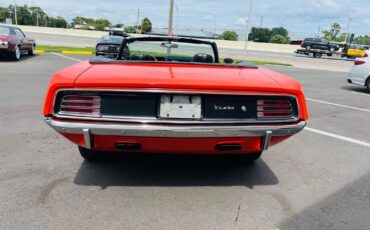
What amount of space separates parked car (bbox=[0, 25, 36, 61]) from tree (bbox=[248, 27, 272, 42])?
70025 mm

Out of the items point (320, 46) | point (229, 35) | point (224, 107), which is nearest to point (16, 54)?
point (224, 107)

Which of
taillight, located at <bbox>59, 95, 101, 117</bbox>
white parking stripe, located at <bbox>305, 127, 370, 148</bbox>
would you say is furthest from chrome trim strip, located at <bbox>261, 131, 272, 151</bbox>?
white parking stripe, located at <bbox>305, 127, 370, 148</bbox>

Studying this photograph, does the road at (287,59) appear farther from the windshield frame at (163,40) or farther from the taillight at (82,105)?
the taillight at (82,105)

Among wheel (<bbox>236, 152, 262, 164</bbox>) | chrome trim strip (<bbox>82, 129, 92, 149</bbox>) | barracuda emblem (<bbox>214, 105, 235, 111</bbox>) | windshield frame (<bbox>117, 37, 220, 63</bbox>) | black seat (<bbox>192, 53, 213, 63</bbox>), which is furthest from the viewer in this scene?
windshield frame (<bbox>117, 37, 220, 63</bbox>)

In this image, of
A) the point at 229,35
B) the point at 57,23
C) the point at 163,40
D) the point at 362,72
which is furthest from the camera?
the point at 57,23

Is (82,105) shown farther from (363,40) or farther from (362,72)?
(363,40)

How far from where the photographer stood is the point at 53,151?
13.7ft

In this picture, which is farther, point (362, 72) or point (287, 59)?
point (287, 59)

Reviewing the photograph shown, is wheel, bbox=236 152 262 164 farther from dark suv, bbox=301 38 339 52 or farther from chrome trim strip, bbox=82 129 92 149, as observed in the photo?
dark suv, bbox=301 38 339 52

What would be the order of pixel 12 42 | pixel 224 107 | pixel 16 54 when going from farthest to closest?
1. pixel 16 54
2. pixel 12 42
3. pixel 224 107

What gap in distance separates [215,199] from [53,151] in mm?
2158

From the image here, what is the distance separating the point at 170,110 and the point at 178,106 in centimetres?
7

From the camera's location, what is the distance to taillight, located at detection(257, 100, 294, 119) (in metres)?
2.98

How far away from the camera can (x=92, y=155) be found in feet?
12.3
